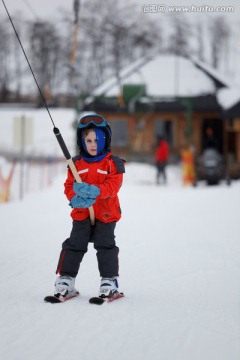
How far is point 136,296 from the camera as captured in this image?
14.3 ft

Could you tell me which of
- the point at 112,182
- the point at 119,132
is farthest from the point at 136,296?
the point at 119,132

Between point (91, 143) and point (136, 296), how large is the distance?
1.26m

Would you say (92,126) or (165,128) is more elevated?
(92,126)

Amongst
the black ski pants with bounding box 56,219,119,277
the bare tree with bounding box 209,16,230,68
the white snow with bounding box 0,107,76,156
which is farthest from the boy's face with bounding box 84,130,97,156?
the bare tree with bounding box 209,16,230,68

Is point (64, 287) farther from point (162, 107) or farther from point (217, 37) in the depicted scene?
point (217, 37)

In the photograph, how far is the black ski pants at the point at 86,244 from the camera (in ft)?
13.6

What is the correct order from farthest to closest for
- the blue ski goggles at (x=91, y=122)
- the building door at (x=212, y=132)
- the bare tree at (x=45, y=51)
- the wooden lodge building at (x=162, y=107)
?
the bare tree at (x=45, y=51)
the building door at (x=212, y=132)
the wooden lodge building at (x=162, y=107)
the blue ski goggles at (x=91, y=122)

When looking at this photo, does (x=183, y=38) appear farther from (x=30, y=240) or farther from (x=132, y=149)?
(x=30, y=240)

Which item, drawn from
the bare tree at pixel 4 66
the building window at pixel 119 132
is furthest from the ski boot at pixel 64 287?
the bare tree at pixel 4 66

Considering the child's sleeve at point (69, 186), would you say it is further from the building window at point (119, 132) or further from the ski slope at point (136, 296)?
the building window at point (119, 132)

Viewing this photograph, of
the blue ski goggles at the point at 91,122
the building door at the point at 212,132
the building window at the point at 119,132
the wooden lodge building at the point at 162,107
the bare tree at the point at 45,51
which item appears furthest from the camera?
the bare tree at the point at 45,51

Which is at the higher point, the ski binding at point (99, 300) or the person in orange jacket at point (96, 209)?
the person in orange jacket at point (96, 209)

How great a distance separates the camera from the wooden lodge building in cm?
2462

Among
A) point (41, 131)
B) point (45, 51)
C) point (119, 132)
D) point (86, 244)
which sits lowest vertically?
point (86, 244)
